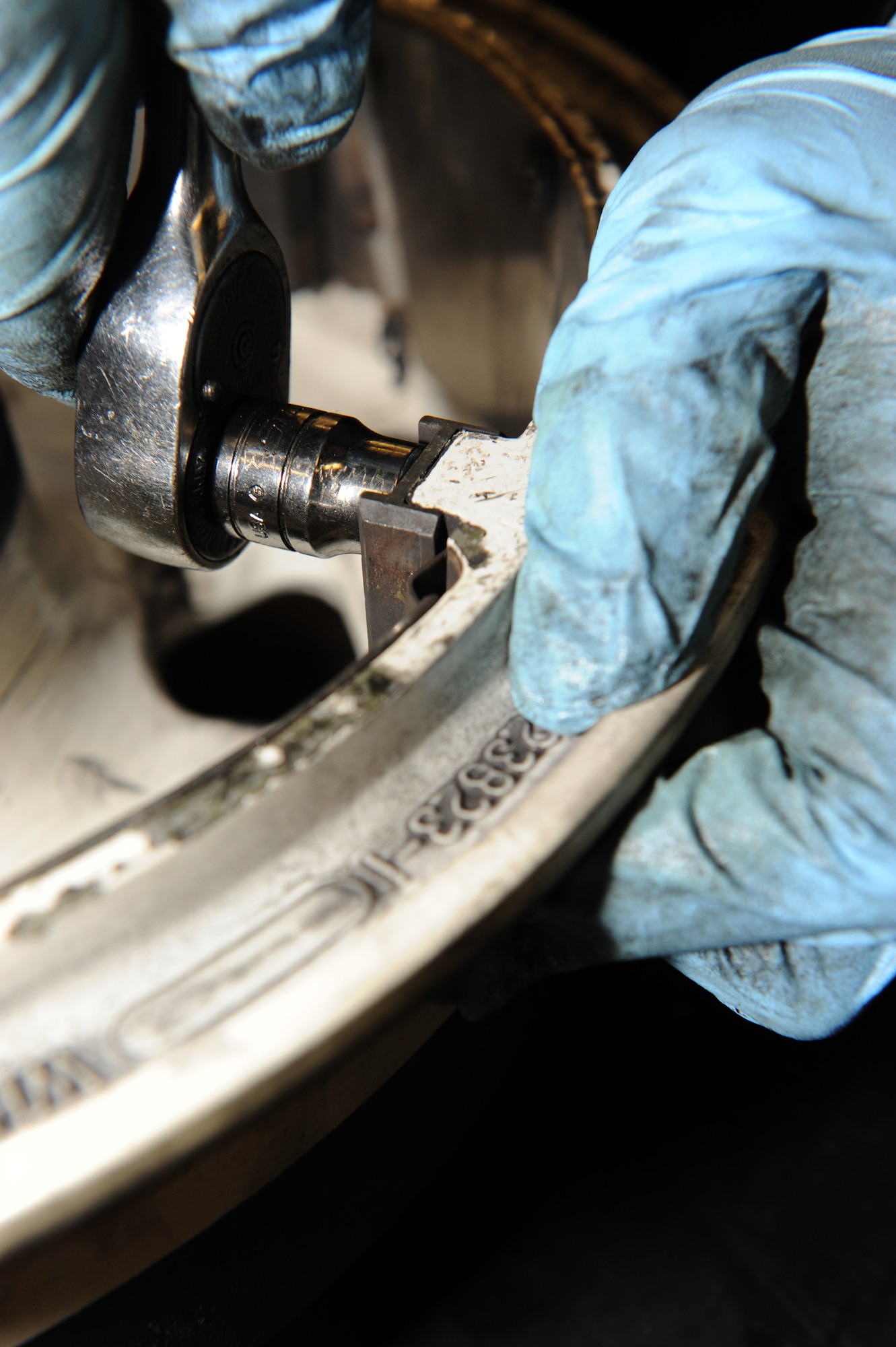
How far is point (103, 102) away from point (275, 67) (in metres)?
0.10

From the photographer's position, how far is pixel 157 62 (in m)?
0.59

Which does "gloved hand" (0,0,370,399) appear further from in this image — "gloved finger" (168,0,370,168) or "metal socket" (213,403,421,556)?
"metal socket" (213,403,421,556)

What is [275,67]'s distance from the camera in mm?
544

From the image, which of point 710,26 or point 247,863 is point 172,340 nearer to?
point 247,863

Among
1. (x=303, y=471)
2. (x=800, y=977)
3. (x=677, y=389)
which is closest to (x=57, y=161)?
(x=303, y=471)

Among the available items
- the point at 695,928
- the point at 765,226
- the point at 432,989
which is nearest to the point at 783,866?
the point at 695,928

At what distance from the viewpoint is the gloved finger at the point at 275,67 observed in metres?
0.52

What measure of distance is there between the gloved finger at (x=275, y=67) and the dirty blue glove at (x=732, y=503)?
18 centimetres

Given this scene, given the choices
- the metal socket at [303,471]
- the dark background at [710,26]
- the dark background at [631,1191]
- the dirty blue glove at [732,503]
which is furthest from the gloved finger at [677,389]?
the dark background at [710,26]

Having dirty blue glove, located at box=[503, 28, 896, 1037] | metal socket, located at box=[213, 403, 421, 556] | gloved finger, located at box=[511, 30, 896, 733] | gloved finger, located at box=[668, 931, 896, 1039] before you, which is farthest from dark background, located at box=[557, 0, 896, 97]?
gloved finger, located at box=[668, 931, 896, 1039]

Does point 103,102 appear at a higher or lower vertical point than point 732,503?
higher

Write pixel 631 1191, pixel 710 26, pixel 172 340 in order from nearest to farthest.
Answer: pixel 172 340 < pixel 631 1191 < pixel 710 26

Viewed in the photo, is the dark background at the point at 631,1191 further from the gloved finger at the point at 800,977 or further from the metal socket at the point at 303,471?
the metal socket at the point at 303,471

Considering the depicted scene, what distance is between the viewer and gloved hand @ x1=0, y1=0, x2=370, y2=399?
1.69ft
